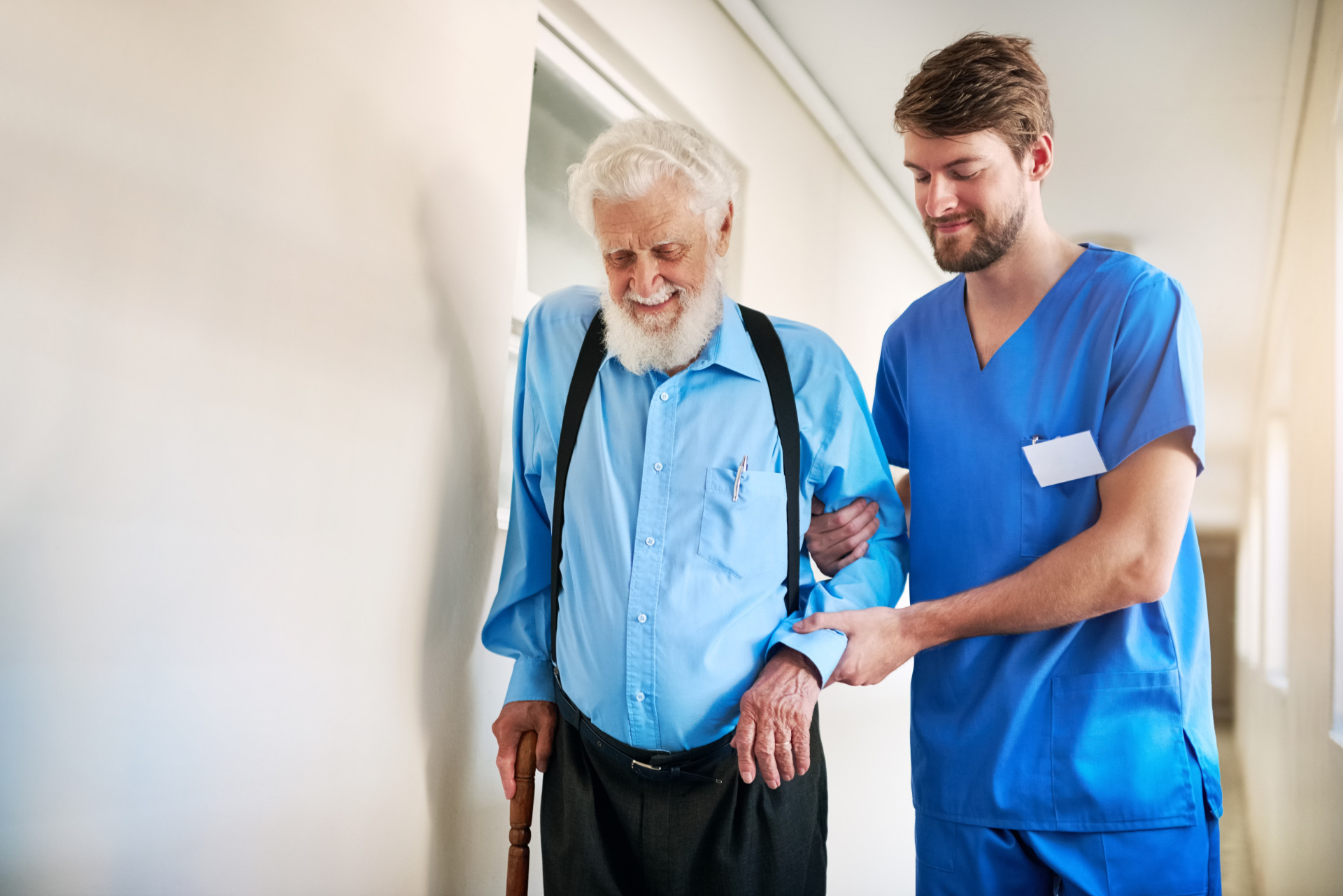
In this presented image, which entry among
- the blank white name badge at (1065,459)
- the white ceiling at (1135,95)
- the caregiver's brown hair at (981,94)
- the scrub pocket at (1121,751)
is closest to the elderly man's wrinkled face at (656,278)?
the caregiver's brown hair at (981,94)

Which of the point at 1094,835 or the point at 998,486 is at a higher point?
the point at 998,486

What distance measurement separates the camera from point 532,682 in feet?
5.59

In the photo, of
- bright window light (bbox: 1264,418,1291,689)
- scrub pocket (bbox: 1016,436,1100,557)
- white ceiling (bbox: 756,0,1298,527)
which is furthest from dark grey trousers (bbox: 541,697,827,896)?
bright window light (bbox: 1264,418,1291,689)

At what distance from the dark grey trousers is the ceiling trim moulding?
1683 millimetres

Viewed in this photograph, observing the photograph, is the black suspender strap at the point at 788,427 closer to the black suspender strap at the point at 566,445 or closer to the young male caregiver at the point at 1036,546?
the young male caregiver at the point at 1036,546

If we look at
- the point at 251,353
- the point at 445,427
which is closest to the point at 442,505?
the point at 445,427

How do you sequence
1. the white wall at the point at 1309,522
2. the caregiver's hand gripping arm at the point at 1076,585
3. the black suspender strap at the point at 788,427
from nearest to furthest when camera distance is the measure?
the caregiver's hand gripping arm at the point at 1076,585 < the black suspender strap at the point at 788,427 < the white wall at the point at 1309,522

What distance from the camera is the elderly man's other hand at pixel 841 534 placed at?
1.66 m

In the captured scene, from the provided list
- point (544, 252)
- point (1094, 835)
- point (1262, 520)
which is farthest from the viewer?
point (1262, 520)

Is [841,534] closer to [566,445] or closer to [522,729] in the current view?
[566,445]

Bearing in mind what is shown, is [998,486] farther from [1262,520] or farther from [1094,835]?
[1262,520]

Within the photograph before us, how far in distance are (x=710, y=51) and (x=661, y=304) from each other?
73.3 inches

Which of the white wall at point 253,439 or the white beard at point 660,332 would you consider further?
the white beard at point 660,332

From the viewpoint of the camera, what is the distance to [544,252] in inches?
98.1
